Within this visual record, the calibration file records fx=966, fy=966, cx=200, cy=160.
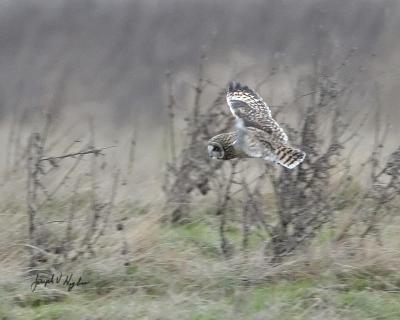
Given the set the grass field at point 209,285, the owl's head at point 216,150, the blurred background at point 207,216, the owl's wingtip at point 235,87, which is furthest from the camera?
the owl's wingtip at point 235,87

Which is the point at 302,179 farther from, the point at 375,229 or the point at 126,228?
the point at 126,228

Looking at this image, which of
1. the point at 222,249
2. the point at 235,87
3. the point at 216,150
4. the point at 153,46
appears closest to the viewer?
the point at 216,150

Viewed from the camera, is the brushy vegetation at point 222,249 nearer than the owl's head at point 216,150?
Yes

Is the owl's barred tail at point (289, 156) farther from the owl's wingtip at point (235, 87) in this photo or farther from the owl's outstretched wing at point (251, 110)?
A: the owl's wingtip at point (235, 87)

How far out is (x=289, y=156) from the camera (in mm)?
5750

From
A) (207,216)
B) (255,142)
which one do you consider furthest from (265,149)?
(207,216)

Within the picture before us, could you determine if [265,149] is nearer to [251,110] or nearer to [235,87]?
[251,110]

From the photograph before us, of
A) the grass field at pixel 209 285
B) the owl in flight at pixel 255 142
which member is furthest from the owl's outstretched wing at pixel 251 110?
the grass field at pixel 209 285

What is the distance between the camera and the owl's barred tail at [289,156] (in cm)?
568

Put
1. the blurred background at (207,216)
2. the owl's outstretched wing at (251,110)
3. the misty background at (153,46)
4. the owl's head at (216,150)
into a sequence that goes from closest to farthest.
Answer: the blurred background at (207,216) < the owl's head at (216,150) < the owl's outstretched wing at (251,110) < the misty background at (153,46)

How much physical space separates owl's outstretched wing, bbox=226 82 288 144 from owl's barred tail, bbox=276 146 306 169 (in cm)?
22

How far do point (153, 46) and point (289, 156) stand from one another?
32.4 ft

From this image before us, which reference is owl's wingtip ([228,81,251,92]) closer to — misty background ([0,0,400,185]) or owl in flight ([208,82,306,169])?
owl in flight ([208,82,306,169])

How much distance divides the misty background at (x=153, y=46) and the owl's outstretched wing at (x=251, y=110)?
4471 millimetres
